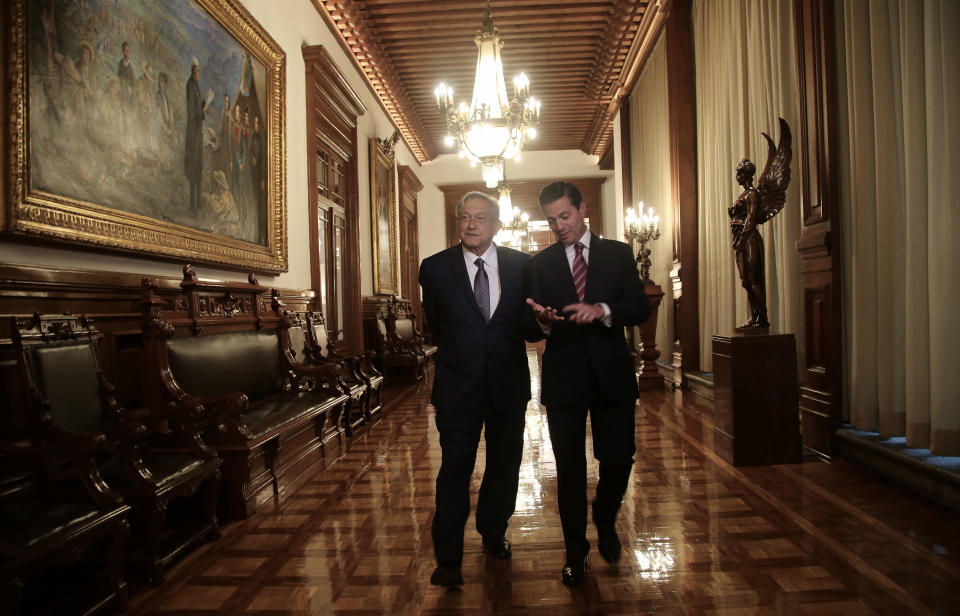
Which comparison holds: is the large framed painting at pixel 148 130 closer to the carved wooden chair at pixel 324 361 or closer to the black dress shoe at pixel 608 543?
the carved wooden chair at pixel 324 361

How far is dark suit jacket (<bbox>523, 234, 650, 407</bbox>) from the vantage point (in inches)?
81.9

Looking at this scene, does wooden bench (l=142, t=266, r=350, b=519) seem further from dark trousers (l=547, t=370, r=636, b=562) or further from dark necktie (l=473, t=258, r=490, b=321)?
dark trousers (l=547, t=370, r=636, b=562)

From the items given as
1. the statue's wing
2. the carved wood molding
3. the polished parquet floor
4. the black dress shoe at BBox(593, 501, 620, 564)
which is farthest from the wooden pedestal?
the carved wood molding

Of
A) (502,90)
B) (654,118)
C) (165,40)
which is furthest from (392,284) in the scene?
(165,40)

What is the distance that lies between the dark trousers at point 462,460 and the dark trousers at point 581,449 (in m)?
0.23

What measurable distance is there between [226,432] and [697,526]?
2361 mm

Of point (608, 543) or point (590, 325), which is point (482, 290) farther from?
point (608, 543)

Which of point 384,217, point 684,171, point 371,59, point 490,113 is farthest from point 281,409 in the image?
point 384,217

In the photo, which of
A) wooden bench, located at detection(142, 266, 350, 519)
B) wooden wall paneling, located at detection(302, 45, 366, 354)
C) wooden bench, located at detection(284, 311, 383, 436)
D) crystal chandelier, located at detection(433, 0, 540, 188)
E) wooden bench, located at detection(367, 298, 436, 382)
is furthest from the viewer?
wooden bench, located at detection(367, 298, 436, 382)

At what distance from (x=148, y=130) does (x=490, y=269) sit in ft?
7.88

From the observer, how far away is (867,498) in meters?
2.89

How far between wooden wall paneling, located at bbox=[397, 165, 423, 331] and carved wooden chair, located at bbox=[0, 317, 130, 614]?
8765 mm

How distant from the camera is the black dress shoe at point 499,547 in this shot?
2402 millimetres

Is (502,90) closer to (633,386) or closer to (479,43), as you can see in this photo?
(479,43)
